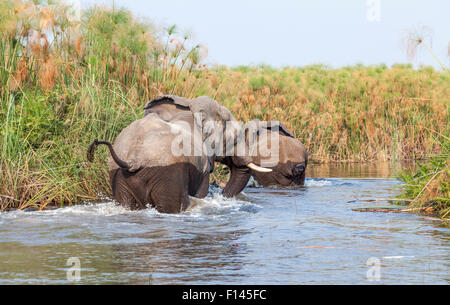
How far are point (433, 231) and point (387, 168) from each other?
11.7m

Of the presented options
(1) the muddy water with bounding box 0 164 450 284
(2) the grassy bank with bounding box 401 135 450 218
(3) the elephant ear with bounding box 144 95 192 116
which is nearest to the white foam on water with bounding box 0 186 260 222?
(1) the muddy water with bounding box 0 164 450 284

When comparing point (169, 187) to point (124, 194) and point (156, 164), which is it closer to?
point (156, 164)

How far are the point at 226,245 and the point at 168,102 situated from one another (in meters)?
3.72

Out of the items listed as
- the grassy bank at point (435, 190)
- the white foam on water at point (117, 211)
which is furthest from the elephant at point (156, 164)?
the grassy bank at point (435, 190)

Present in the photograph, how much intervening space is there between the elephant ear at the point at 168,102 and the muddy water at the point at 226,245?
151 centimetres

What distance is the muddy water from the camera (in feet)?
19.9

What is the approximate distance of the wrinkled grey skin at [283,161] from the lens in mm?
15430

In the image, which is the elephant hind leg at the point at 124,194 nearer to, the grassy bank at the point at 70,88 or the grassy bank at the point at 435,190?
the grassy bank at the point at 70,88

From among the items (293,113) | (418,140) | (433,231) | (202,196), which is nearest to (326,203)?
(202,196)

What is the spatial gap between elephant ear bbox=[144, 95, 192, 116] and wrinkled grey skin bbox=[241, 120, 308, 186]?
4.86 metres

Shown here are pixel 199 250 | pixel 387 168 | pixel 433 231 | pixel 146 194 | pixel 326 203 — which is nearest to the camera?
pixel 199 250

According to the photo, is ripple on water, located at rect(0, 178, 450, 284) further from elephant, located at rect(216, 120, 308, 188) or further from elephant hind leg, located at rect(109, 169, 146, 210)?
elephant, located at rect(216, 120, 308, 188)
